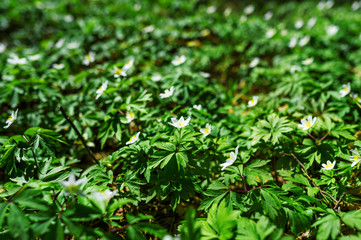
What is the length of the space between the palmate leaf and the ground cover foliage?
1cm

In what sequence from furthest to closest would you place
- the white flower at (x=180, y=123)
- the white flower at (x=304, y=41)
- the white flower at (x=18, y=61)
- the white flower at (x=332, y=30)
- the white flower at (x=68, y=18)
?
the white flower at (x=68, y=18), the white flower at (x=332, y=30), the white flower at (x=304, y=41), the white flower at (x=18, y=61), the white flower at (x=180, y=123)

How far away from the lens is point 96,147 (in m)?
2.96

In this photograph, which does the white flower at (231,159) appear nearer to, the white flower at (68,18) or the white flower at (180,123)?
the white flower at (180,123)

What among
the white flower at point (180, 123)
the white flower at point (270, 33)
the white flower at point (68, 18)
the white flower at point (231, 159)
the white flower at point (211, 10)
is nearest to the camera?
the white flower at point (231, 159)

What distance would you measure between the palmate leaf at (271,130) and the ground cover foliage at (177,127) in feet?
0.05

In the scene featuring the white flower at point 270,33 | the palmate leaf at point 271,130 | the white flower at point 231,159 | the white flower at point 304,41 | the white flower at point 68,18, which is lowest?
the white flower at point 304,41

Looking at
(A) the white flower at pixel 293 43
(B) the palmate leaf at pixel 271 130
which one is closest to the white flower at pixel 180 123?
A: (B) the palmate leaf at pixel 271 130

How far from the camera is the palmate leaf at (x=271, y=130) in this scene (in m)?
2.23

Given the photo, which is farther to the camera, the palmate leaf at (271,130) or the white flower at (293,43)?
the white flower at (293,43)

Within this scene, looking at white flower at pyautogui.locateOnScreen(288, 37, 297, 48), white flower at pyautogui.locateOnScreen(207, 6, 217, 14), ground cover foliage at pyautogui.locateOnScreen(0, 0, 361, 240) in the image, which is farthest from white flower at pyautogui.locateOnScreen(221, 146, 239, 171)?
white flower at pyautogui.locateOnScreen(207, 6, 217, 14)

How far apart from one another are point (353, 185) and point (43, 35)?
6445 mm

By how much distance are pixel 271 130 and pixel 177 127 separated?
96 centimetres

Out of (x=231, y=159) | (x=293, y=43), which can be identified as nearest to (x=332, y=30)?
(x=293, y=43)

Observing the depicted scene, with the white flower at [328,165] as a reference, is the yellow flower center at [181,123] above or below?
above
